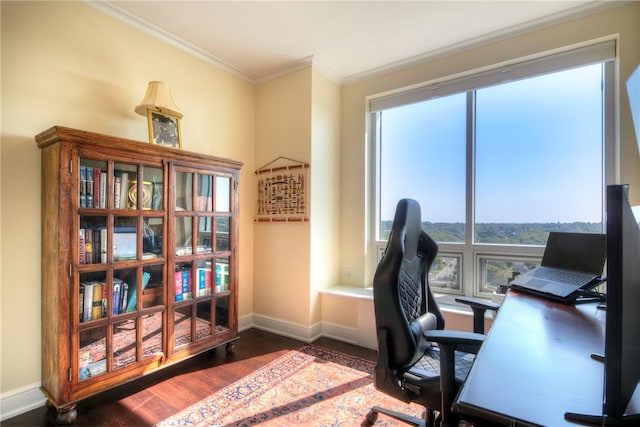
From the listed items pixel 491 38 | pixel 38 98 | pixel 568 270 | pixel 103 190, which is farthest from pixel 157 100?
A: pixel 568 270

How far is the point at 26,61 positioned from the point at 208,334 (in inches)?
85.2

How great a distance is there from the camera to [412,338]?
1.27m

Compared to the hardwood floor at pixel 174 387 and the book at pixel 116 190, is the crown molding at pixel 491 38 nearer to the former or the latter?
the book at pixel 116 190

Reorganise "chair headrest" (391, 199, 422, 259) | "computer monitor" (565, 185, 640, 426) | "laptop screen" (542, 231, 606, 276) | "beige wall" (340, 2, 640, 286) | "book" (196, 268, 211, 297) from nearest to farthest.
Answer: "computer monitor" (565, 185, 640, 426)
"chair headrest" (391, 199, 422, 259)
"laptop screen" (542, 231, 606, 276)
"beige wall" (340, 2, 640, 286)
"book" (196, 268, 211, 297)

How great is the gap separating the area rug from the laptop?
1.02m

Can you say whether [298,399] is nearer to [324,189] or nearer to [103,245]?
[103,245]

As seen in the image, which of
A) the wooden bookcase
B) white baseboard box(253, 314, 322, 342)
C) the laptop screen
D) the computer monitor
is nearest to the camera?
the computer monitor

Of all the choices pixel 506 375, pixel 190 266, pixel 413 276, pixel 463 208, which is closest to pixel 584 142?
pixel 463 208

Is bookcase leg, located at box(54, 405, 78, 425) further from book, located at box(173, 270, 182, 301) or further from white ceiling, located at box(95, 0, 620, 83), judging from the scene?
white ceiling, located at box(95, 0, 620, 83)

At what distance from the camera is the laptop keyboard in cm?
144

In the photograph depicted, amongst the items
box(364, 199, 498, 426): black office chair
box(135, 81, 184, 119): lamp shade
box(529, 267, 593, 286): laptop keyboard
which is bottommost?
box(364, 199, 498, 426): black office chair

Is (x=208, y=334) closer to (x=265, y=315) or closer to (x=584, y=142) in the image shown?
(x=265, y=315)

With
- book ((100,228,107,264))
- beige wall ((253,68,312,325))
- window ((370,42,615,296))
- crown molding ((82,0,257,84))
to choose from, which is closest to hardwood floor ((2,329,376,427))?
beige wall ((253,68,312,325))

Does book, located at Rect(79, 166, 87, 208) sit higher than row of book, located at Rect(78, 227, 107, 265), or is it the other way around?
book, located at Rect(79, 166, 87, 208)
